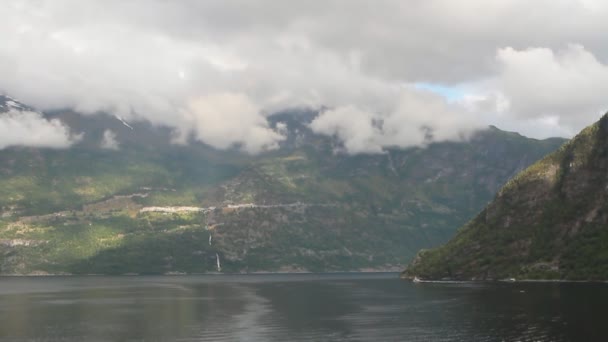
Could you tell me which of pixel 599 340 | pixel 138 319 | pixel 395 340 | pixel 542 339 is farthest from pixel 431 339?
pixel 138 319

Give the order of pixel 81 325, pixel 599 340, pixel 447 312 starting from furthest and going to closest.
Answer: pixel 447 312
pixel 81 325
pixel 599 340

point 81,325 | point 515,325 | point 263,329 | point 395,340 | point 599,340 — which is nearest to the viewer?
point 599,340

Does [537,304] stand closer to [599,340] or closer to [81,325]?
[599,340]

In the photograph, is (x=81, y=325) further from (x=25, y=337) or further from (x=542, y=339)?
(x=542, y=339)

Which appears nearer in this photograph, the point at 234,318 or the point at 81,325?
the point at 81,325

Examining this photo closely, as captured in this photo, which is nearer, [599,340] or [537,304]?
[599,340]

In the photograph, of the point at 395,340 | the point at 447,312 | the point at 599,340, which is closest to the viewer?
the point at 599,340

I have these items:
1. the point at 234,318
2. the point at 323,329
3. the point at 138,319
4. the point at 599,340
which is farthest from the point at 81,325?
the point at 599,340

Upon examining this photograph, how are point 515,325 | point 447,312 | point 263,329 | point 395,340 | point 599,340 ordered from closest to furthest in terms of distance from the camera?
point 599,340
point 395,340
point 515,325
point 263,329
point 447,312
